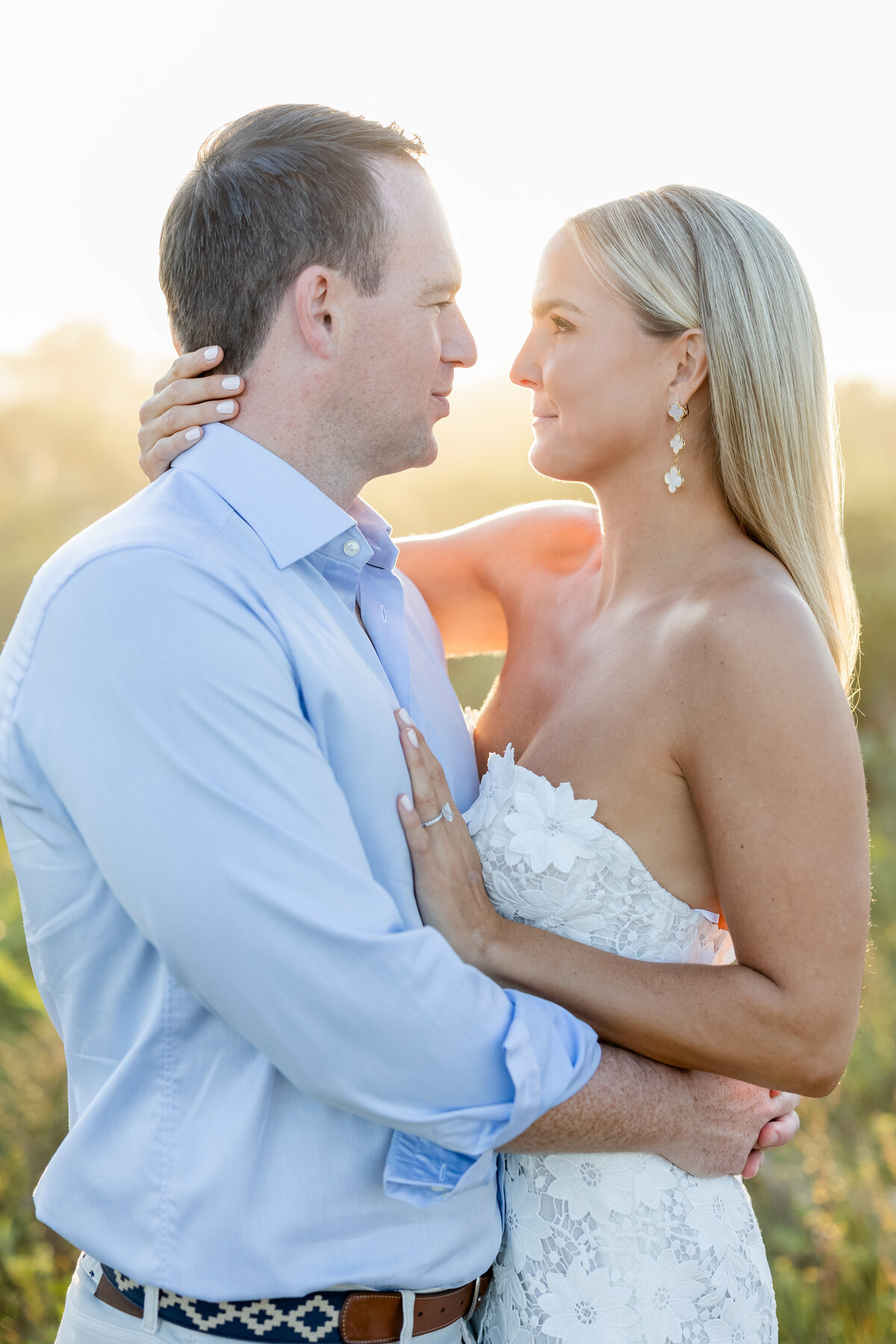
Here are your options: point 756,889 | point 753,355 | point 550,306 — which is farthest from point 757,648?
point 550,306

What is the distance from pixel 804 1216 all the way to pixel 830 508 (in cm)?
257

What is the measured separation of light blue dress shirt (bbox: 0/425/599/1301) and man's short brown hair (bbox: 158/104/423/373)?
0.27 meters

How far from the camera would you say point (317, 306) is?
1.96m

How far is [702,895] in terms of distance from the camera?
7.16ft

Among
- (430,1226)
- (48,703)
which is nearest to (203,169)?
(48,703)

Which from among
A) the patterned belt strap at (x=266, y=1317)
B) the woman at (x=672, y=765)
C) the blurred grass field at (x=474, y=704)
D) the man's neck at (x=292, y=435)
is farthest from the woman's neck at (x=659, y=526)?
the blurred grass field at (x=474, y=704)

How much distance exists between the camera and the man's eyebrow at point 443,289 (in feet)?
6.74

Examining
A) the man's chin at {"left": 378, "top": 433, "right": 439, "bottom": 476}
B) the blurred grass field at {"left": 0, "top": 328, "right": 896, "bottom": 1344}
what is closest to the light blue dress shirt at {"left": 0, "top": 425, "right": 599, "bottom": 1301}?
the man's chin at {"left": 378, "top": 433, "right": 439, "bottom": 476}

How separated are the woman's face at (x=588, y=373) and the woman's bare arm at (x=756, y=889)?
58cm

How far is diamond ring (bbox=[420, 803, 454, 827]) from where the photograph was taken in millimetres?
1867

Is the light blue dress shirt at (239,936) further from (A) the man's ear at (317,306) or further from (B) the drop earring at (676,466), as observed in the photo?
(B) the drop earring at (676,466)

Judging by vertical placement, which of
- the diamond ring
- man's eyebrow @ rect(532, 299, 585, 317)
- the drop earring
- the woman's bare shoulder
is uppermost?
man's eyebrow @ rect(532, 299, 585, 317)

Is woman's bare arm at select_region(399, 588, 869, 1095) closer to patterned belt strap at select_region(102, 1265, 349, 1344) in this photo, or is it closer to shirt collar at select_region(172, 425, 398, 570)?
shirt collar at select_region(172, 425, 398, 570)

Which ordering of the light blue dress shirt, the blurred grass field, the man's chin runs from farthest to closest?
the blurred grass field, the man's chin, the light blue dress shirt
